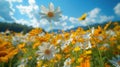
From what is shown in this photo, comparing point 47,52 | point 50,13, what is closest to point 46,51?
point 47,52

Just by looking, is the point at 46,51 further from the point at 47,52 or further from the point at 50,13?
the point at 50,13

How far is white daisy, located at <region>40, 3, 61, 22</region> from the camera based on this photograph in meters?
2.60

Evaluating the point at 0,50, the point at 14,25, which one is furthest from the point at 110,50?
the point at 14,25

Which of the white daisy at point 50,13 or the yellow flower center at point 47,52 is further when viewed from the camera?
the white daisy at point 50,13

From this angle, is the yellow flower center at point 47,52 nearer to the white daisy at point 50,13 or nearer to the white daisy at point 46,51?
the white daisy at point 46,51

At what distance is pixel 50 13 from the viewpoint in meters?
2.65

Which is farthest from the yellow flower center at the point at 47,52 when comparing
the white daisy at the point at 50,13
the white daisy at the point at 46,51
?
the white daisy at the point at 50,13

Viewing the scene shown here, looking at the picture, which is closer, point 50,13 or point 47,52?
point 47,52

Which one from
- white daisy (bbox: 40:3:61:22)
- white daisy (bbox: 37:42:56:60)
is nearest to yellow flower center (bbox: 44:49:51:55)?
white daisy (bbox: 37:42:56:60)

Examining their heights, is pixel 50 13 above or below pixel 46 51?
above

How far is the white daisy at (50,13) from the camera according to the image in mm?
2602

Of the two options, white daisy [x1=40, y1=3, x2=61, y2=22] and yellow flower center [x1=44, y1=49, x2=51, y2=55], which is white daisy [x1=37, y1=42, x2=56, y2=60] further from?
white daisy [x1=40, y1=3, x2=61, y2=22]

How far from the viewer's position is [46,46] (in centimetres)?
251

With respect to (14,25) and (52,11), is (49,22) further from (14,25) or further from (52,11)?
(14,25)
